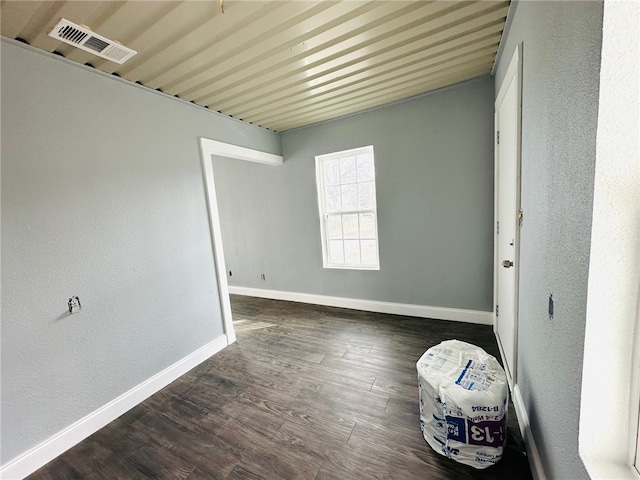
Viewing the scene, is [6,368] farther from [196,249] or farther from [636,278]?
[636,278]

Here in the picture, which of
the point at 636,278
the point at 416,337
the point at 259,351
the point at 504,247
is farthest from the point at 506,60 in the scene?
the point at 259,351

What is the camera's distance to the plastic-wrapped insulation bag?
4.04 feet

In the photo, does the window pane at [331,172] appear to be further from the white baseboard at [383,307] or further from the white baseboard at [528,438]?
the white baseboard at [528,438]

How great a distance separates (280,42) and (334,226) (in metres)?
2.22

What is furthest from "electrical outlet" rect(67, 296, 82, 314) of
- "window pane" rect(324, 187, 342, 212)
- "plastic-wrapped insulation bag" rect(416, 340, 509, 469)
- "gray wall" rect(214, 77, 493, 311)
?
"window pane" rect(324, 187, 342, 212)

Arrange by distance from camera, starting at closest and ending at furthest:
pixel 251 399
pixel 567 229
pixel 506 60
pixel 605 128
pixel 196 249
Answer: pixel 605 128, pixel 567 229, pixel 506 60, pixel 251 399, pixel 196 249

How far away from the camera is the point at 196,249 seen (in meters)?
2.51

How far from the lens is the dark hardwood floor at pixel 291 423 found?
1394mm

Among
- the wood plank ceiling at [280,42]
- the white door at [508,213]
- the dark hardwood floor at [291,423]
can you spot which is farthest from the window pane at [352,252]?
the wood plank ceiling at [280,42]

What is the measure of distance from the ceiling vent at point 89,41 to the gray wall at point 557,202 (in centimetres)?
221

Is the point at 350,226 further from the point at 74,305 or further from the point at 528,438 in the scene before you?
the point at 74,305

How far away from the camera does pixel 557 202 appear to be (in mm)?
944

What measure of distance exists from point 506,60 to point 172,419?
3.45 metres

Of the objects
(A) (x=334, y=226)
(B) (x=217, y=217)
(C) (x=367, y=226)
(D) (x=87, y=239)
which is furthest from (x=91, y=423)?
(C) (x=367, y=226)
